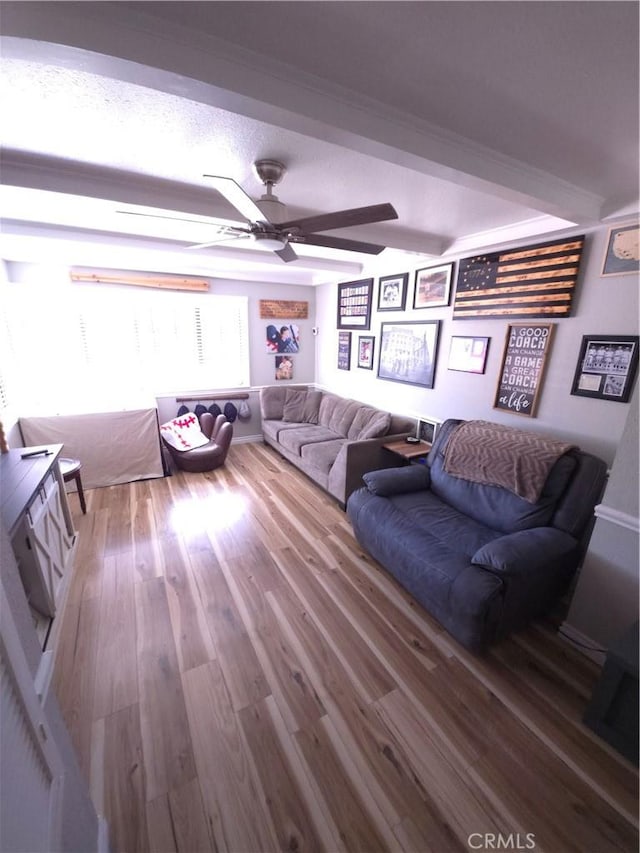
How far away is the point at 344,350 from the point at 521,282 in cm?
237

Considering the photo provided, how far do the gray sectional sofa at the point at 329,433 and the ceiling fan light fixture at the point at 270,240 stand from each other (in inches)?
70.1

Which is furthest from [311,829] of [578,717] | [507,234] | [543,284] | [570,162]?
[507,234]

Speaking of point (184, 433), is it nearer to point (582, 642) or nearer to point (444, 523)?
point (444, 523)

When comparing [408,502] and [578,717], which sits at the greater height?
[408,502]

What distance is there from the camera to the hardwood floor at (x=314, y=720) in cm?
119

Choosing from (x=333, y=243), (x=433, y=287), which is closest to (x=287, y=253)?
(x=333, y=243)

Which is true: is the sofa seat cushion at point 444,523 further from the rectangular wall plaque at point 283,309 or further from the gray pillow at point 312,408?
the rectangular wall plaque at point 283,309

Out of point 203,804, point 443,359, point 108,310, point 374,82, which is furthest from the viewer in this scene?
point 108,310

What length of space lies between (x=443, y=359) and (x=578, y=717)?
2554 mm

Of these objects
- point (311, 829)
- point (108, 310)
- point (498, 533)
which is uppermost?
point (108, 310)

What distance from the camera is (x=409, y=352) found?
11.4ft

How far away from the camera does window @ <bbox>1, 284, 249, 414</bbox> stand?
12.0ft

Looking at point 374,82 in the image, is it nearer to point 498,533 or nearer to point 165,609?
point 498,533

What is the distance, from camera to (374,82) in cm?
110
